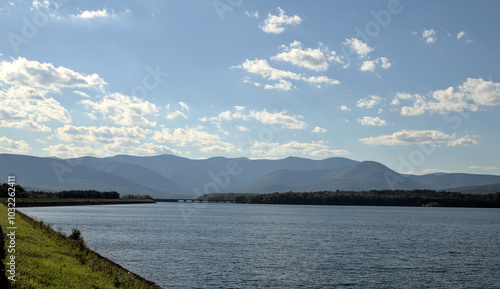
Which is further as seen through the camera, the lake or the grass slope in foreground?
the lake

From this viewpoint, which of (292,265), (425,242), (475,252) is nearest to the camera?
(292,265)

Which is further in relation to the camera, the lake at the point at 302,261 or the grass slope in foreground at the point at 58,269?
the lake at the point at 302,261

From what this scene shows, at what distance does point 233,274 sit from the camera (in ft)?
147

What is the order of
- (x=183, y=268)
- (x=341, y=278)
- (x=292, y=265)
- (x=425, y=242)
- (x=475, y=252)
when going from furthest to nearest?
(x=425, y=242), (x=475, y=252), (x=292, y=265), (x=183, y=268), (x=341, y=278)

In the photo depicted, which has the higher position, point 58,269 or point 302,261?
point 58,269

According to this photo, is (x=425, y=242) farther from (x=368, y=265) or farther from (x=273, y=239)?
(x=368, y=265)

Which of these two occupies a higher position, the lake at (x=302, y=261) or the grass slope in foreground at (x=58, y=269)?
the grass slope in foreground at (x=58, y=269)

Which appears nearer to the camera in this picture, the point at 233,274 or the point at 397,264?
the point at 233,274

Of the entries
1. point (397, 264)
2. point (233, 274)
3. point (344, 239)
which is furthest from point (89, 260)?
point (344, 239)

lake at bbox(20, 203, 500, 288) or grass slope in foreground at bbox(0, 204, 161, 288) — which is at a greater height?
grass slope in foreground at bbox(0, 204, 161, 288)

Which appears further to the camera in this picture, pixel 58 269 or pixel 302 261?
pixel 302 261

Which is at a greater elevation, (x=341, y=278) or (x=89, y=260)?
(x=89, y=260)

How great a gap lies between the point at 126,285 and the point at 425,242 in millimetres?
63206

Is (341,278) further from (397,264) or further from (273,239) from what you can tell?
(273,239)
